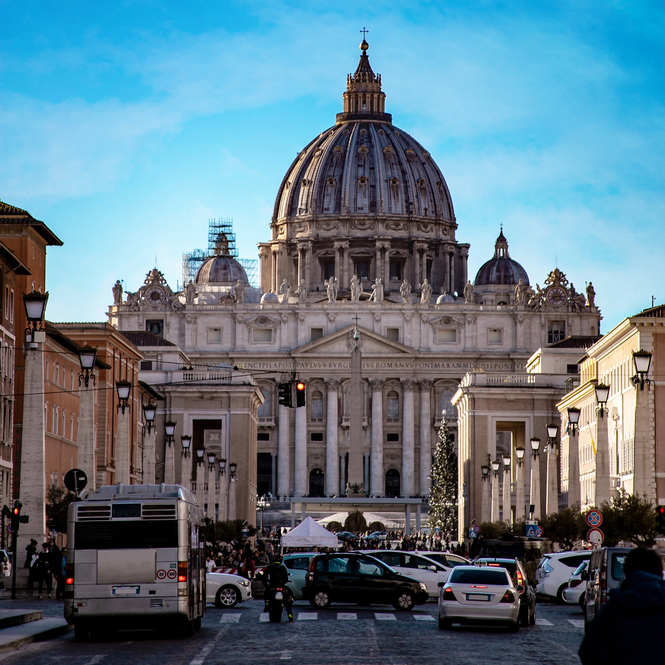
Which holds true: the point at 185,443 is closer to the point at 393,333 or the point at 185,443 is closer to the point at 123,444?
the point at 123,444

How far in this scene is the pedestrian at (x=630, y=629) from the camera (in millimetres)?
9258

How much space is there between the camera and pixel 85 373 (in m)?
34.3

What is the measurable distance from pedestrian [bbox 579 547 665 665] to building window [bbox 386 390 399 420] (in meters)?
129

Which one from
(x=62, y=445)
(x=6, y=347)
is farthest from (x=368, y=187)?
(x=6, y=347)

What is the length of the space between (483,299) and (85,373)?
4746 inches

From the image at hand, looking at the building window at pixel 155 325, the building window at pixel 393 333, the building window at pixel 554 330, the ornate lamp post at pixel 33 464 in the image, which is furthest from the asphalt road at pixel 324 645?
the building window at pixel 554 330

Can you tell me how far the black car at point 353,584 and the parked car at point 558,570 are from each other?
18.0 ft

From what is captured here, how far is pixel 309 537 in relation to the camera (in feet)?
182

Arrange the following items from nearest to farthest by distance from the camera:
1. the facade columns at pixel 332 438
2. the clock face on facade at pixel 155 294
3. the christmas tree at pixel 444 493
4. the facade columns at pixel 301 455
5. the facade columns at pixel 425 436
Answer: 1. the christmas tree at pixel 444 493
2. the facade columns at pixel 332 438
3. the facade columns at pixel 301 455
4. the facade columns at pixel 425 436
5. the clock face on facade at pixel 155 294

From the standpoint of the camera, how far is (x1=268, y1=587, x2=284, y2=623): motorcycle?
27391 millimetres

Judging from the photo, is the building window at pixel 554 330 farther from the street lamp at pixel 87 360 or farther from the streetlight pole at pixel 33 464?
the streetlight pole at pixel 33 464

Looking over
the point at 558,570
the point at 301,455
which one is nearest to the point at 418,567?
the point at 558,570

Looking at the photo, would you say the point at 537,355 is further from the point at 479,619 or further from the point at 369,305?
the point at 479,619

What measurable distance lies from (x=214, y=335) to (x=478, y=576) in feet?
374
